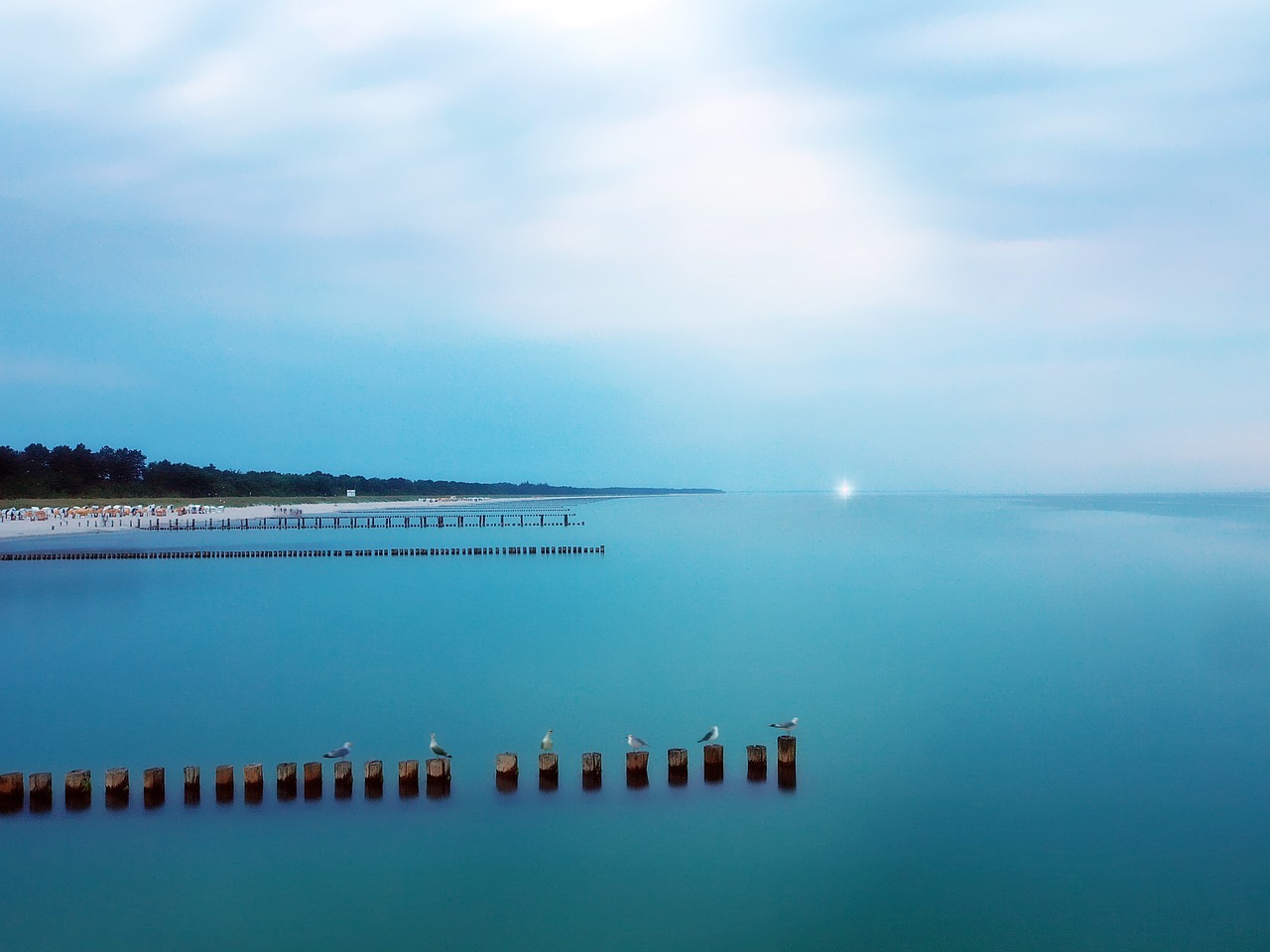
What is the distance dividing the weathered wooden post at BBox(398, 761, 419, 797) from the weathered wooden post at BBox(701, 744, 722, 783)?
3933mm

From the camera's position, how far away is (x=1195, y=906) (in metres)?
10.4

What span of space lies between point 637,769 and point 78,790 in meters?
7.16

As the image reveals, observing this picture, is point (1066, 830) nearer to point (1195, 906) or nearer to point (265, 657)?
point (1195, 906)

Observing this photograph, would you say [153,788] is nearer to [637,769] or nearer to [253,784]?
[253,784]

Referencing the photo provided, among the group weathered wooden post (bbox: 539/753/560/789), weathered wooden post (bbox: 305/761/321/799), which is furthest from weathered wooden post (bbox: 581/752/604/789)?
weathered wooden post (bbox: 305/761/321/799)

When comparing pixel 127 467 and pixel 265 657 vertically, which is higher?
pixel 127 467

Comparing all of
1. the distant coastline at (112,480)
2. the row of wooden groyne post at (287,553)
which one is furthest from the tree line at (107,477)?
the row of wooden groyne post at (287,553)

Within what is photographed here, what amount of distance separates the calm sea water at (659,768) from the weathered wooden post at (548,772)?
0.92 ft

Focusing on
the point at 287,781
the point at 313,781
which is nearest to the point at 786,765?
the point at 313,781

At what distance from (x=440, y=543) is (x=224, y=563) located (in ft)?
64.2

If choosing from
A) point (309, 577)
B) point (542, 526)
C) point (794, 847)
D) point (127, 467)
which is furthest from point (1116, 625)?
point (127, 467)

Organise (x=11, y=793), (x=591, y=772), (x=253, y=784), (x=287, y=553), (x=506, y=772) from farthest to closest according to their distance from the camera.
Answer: (x=287, y=553) → (x=506, y=772) → (x=591, y=772) → (x=253, y=784) → (x=11, y=793)

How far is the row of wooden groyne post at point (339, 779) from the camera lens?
12258mm

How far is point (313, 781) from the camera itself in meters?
12.7
